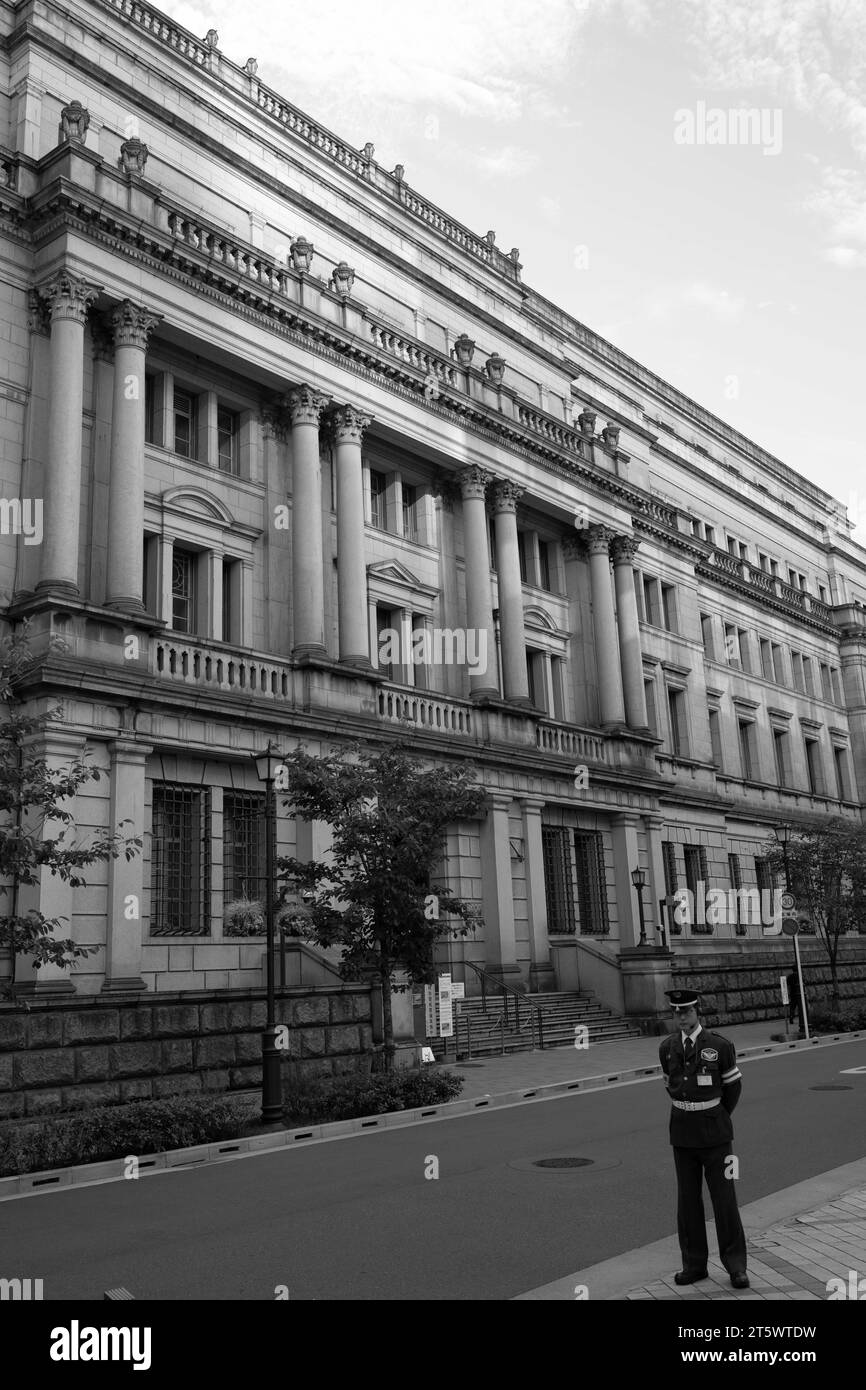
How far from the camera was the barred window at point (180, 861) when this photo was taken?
2317cm

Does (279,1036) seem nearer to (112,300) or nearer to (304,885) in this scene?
(304,885)

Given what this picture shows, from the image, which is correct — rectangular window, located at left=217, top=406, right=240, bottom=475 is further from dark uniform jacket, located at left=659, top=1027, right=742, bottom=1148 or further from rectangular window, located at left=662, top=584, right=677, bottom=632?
dark uniform jacket, located at left=659, top=1027, right=742, bottom=1148

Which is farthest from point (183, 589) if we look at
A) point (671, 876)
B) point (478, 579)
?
point (671, 876)

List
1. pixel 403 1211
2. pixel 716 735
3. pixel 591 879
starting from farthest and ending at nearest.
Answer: pixel 716 735, pixel 591 879, pixel 403 1211

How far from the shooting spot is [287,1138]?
16203 mm

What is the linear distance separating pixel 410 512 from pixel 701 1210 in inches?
1094

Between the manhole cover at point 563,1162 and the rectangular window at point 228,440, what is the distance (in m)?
19.8

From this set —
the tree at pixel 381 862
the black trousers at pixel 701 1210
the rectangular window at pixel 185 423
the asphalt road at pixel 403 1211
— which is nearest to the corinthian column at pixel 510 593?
the rectangular window at pixel 185 423

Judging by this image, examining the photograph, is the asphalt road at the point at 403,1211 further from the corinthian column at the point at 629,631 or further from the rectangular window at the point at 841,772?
the rectangular window at the point at 841,772

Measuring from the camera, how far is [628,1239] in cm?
930

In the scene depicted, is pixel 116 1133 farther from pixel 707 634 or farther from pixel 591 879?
pixel 707 634

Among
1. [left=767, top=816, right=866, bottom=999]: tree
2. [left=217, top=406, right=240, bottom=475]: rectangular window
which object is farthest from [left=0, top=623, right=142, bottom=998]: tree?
[left=767, top=816, right=866, bottom=999]: tree

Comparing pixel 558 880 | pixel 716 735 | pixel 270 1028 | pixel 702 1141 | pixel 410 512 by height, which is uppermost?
pixel 410 512
